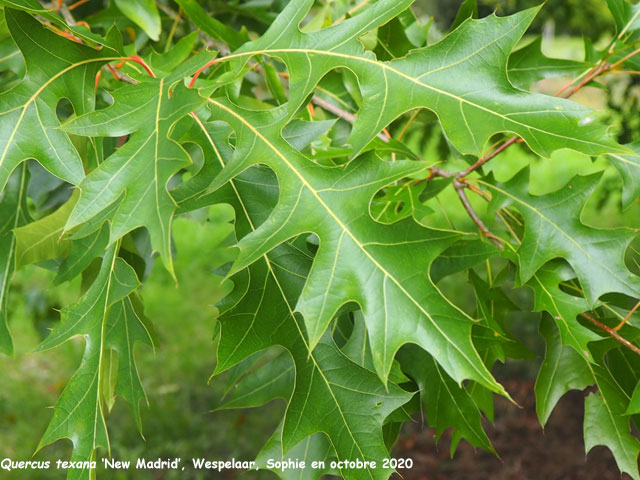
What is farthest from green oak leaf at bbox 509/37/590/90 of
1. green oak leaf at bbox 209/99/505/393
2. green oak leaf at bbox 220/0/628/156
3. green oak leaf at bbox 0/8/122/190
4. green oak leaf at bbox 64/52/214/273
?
green oak leaf at bbox 0/8/122/190

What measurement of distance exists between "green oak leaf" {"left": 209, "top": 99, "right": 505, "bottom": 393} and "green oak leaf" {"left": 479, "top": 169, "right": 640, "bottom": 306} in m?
0.24

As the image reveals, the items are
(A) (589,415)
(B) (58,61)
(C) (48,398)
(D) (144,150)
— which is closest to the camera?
(D) (144,150)

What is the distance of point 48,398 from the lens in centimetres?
368

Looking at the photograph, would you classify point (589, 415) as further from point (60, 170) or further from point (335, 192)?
point (60, 170)

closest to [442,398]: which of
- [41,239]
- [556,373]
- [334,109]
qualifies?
[556,373]

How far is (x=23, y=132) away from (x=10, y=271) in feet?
0.99

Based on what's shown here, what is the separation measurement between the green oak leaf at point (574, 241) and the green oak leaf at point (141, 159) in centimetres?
53

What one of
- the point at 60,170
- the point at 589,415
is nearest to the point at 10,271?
the point at 60,170

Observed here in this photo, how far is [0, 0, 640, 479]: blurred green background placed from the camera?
272 cm

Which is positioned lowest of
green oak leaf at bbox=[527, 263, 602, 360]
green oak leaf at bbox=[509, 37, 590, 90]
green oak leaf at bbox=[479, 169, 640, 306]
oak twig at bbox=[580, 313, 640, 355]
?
oak twig at bbox=[580, 313, 640, 355]

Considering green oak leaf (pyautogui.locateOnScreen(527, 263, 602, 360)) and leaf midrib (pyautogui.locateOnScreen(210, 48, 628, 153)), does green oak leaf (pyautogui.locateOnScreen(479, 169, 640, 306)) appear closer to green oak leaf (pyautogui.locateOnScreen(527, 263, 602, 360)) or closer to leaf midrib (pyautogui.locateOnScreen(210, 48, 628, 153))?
green oak leaf (pyautogui.locateOnScreen(527, 263, 602, 360))

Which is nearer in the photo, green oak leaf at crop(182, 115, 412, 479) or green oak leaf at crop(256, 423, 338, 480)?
green oak leaf at crop(182, 115, 412, 479)

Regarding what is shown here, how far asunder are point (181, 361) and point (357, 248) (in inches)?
129

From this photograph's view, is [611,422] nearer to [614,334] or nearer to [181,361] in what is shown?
[614,334]
